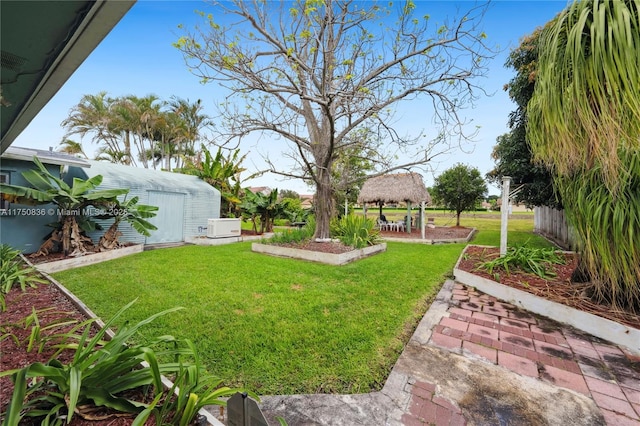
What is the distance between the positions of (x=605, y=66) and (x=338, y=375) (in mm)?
4021

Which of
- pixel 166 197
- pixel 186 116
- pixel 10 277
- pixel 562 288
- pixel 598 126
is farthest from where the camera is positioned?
pixel 186 116

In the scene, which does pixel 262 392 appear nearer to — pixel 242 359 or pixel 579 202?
pixel 242 359

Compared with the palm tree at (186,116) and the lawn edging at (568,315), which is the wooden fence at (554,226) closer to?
the lawn edging at (568,315)

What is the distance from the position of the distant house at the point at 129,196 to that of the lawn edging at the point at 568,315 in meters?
11.4

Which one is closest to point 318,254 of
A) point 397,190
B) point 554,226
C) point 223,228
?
point 223,228

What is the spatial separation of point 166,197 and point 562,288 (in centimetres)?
1278

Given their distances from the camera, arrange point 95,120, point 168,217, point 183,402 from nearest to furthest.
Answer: point 183,402 → point 168,217 → point 95,120

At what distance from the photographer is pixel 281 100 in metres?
8.09

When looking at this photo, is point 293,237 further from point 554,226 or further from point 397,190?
point 554,226

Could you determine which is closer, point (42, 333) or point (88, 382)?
point (88, 382)

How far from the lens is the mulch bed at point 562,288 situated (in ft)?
11.9

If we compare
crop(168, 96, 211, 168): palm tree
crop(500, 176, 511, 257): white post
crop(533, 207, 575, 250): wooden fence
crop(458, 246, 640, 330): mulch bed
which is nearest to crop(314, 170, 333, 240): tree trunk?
crop(458, 246, 640, 330): mulch bed

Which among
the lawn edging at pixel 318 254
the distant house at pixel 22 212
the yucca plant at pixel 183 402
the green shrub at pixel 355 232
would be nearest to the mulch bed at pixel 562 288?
the lawn edging at pixel 318 254

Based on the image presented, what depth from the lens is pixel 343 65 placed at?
6984mm
